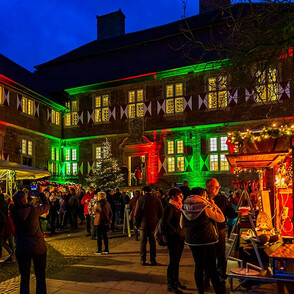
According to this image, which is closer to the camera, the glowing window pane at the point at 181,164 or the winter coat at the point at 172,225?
the winter coat at the point at 172,225

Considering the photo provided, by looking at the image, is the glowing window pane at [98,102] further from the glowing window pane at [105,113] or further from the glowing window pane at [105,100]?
the glowing window pane at [105,113]

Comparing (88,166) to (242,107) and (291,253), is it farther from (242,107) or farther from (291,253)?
(291,253)

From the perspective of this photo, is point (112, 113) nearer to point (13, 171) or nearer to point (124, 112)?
point (124, 112)

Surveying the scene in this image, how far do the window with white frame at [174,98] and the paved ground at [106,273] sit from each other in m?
11.6

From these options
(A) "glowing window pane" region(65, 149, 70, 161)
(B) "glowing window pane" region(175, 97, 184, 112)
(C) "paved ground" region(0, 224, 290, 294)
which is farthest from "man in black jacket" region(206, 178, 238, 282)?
(A) "glowing window pane" region(65, 149, 70, 161)

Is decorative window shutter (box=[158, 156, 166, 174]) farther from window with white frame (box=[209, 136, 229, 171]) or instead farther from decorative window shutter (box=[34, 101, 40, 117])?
decorative window shutter (box=[34, 101, 40, 117])

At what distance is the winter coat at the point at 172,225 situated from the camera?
5223 mm

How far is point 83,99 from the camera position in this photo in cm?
2198

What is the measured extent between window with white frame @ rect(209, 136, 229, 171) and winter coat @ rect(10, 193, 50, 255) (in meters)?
14.9

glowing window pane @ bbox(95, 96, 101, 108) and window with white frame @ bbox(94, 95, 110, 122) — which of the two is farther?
glowing window pane @ bbox(95, 96, 101, 108)

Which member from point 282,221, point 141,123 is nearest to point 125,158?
point 141,123

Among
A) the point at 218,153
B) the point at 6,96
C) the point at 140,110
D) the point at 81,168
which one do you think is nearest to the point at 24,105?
the point at 6,96

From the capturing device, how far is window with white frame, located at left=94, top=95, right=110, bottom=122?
2139 cm

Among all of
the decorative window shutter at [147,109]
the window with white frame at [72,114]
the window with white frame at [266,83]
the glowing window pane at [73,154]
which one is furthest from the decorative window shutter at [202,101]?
the window with white frame at [266,83]
